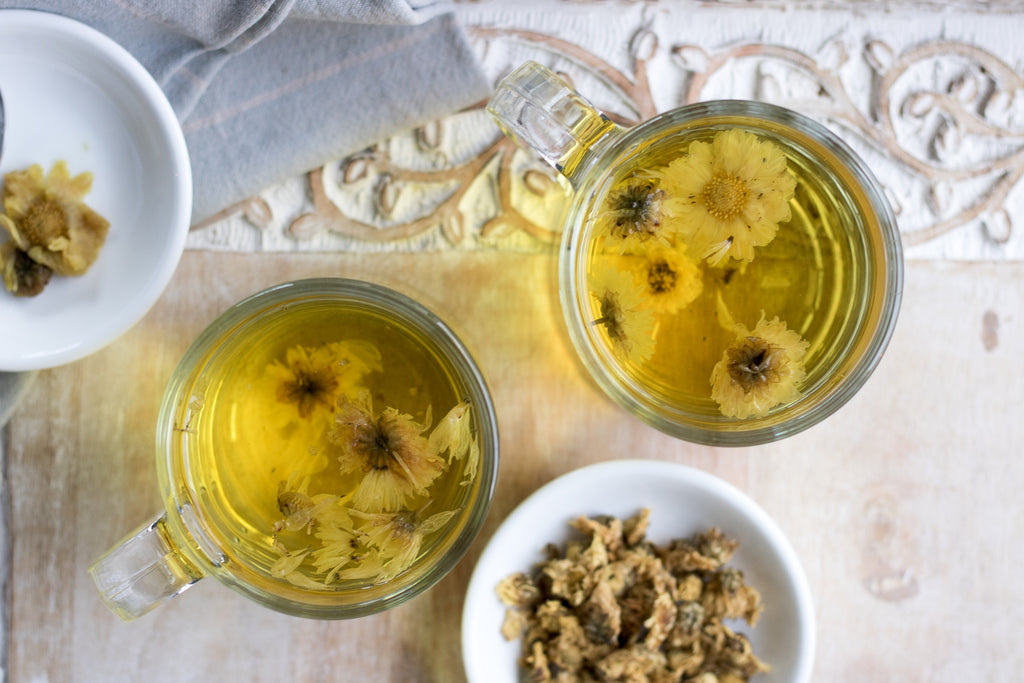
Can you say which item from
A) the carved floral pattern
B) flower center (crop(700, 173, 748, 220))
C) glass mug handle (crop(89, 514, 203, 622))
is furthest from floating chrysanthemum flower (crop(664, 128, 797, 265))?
glass mug handle (crop(89, 514, 203, 622))

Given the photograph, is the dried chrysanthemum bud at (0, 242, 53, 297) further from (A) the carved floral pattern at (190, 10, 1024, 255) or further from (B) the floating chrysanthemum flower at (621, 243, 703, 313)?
(B) the floating chrysanthemum flower at (621, 243, 703, 313)

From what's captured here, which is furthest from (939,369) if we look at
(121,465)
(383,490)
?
(121,465)

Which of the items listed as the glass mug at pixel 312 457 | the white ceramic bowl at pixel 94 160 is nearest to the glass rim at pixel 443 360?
the glass mug at pixel 312 457

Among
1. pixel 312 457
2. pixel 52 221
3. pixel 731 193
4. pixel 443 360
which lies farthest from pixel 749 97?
pixel 52 221

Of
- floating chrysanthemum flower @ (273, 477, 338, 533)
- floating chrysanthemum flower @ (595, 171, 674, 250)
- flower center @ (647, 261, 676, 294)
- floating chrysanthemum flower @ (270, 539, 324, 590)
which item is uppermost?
floating chrysanthemum flower @ (595, 171, 674, 250)

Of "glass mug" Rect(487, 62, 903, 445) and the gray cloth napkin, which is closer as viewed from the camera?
"glass mug" Rect(487, 62, 903, 445)

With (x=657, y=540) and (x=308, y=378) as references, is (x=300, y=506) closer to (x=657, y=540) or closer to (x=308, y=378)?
(x=308, y=378)

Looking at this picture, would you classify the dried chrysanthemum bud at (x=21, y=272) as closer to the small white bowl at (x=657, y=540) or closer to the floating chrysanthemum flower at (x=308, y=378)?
the floating chrysanthemum flower at (x=308, y=378)

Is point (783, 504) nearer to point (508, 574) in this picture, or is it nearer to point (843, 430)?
point (843, 430)
